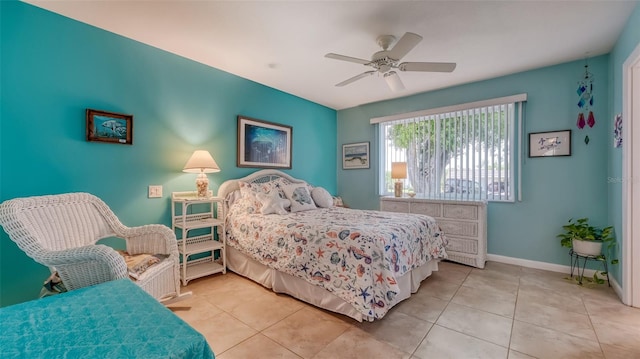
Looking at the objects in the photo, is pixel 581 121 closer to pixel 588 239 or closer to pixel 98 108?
pixel 588 239

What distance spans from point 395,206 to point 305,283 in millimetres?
2183

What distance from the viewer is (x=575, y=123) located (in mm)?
3145

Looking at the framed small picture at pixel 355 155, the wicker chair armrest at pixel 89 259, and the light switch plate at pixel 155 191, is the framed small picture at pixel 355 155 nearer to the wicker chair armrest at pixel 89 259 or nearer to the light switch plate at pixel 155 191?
the light switch plate at pixel 155 191

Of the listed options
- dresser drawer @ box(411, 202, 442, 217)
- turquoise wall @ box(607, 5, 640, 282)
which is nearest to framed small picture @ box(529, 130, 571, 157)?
turquoise wall @ box(607, 5, 640, 282)

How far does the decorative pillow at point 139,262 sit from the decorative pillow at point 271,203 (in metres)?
1.19

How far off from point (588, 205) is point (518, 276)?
3.78ft

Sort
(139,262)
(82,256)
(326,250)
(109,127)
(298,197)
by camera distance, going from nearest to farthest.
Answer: (82,256) → (139,262) → (326,250) → (109,127) → (298,197)

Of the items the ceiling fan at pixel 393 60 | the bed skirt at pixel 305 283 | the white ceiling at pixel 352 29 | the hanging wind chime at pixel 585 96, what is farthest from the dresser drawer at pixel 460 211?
the ceiling fan at pixel 393 60

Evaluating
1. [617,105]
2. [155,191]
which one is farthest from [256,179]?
[617,105]

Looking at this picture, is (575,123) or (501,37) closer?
(501,37)

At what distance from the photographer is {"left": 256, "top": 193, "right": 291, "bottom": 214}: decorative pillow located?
316 centimetres

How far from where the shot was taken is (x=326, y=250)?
2.24 metres

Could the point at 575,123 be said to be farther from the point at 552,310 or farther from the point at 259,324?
the point at 259,324

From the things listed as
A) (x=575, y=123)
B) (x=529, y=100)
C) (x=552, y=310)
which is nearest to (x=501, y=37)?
(x=529, y=100)
